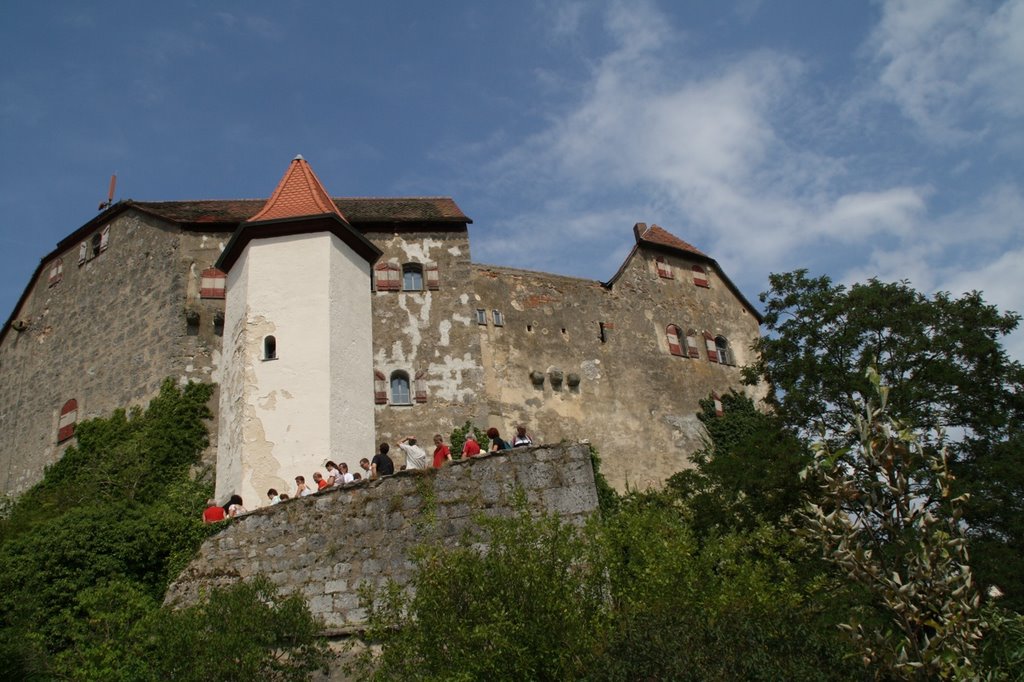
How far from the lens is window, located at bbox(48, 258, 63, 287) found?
35.5 meters

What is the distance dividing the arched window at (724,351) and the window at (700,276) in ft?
7.44

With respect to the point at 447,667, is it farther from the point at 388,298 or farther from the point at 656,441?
the point at 656,441

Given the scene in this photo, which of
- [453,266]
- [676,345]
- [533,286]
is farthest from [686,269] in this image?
[453,266]

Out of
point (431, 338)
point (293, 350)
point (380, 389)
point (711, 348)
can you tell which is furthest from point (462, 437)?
point (711, 348)

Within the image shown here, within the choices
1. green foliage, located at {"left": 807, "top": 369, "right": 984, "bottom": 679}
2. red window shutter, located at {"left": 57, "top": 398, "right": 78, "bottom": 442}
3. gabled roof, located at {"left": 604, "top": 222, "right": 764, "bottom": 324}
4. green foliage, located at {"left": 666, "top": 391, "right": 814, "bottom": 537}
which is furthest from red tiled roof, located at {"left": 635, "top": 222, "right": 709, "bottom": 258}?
green foliage, located at {"left": 807, "top": 369, "right": 984, "bottom": 679}

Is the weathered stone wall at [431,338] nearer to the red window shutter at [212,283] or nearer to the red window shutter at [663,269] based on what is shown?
the red window shutter at [212,283]

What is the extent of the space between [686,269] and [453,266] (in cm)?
1088

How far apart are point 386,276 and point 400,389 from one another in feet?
12.2

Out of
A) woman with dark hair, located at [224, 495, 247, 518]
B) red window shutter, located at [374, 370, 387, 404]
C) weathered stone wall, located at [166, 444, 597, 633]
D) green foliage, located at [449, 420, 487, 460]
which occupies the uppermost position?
red window shutter, located at [374, 370, 387, 404]

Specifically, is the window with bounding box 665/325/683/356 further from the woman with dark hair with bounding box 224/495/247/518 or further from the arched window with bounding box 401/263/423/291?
the woman with dark hair with bounding box 224/495/247/518

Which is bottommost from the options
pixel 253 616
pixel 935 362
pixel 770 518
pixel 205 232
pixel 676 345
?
pixel 253 616

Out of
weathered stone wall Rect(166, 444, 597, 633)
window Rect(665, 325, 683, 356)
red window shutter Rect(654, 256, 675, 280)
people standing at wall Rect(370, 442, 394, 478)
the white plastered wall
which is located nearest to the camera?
weathered stone wall Rect(166, 444, 597, 633)

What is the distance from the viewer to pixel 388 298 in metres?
31.7

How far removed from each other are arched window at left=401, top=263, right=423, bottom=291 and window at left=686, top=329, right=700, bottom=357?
10437 millimetres
